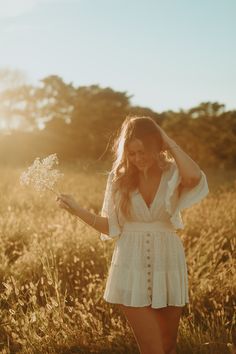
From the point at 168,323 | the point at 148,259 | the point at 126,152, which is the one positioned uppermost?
the point at 126,152

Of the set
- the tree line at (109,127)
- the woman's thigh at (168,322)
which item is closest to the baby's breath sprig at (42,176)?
the woman's thigh at (168,322)

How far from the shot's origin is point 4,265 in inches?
190

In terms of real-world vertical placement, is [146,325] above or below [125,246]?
below

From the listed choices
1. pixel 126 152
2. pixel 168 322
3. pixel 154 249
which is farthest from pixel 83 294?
pixel 126 152

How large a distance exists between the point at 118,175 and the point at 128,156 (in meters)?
0.14

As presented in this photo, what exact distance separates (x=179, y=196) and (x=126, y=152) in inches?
16.2

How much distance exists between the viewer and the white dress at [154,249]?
290 centimetres

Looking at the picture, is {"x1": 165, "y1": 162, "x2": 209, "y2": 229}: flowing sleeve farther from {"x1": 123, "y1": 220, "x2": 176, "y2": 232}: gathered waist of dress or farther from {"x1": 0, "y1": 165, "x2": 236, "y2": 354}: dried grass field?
{"x1": 0, "y1": 165, "x2": 236, "y2": 354}: dried grass field

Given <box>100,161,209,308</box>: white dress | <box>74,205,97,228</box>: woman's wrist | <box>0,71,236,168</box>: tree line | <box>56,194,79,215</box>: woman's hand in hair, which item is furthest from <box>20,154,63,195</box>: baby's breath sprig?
<box>0,71,236,168</box>: tree line

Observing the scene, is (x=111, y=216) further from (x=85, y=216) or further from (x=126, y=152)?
(x=126, y=152)

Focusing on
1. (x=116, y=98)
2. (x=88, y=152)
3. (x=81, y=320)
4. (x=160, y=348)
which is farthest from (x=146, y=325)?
(x=116, y=98)

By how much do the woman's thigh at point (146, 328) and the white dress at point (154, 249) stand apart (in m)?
0.06

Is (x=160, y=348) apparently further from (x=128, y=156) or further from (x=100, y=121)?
(x=100, y=121)

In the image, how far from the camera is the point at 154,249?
2.93 meters
